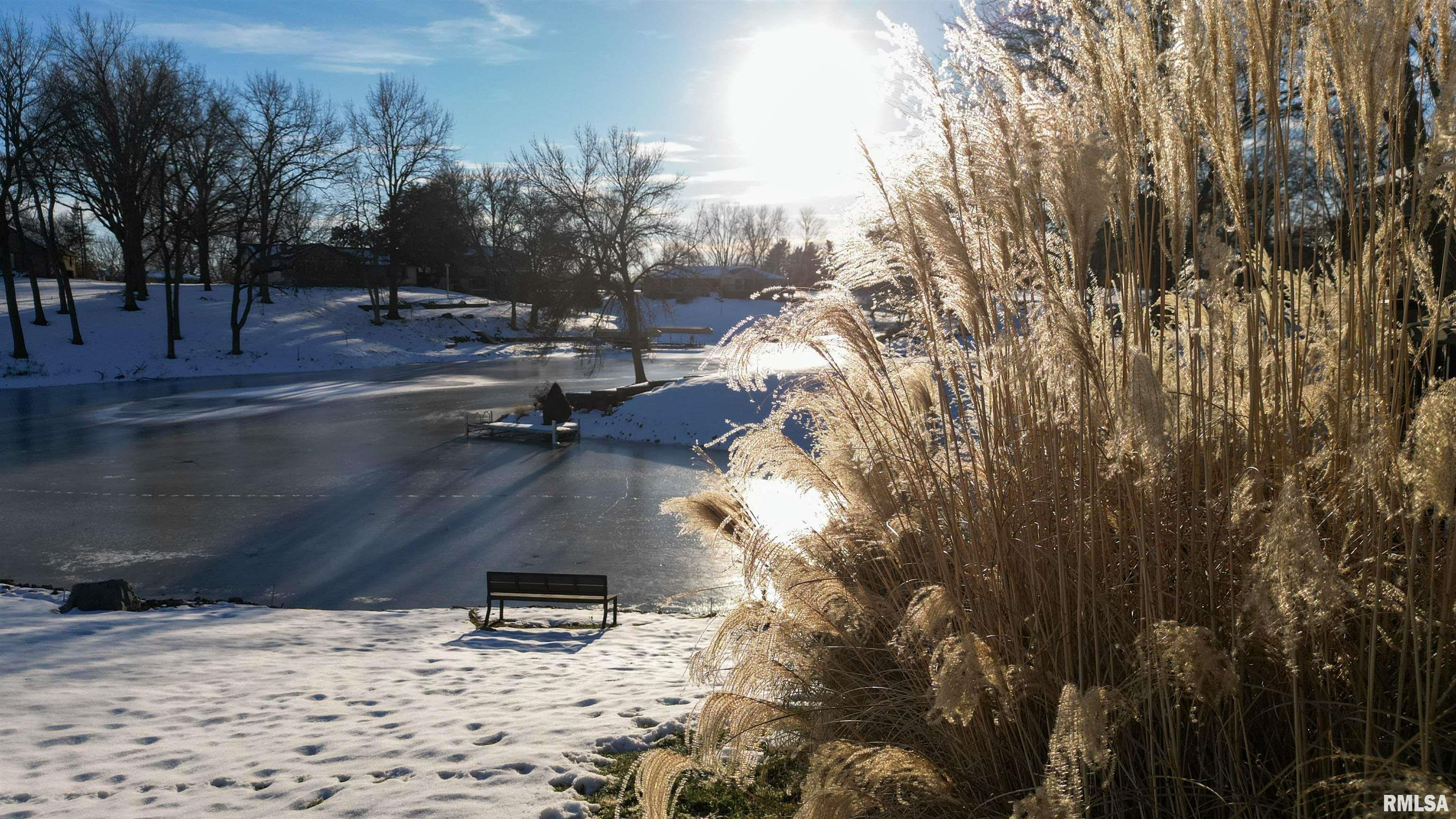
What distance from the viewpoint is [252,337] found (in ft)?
128

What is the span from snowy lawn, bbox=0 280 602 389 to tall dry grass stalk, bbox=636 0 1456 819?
84.4ft

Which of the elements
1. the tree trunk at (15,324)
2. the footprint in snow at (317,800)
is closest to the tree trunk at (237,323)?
the tree trunk at (15,324)

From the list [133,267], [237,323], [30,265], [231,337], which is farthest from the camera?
[133,267]

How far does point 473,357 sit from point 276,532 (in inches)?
1270

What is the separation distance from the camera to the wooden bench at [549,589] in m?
7.76

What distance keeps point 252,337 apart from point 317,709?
3854 cm

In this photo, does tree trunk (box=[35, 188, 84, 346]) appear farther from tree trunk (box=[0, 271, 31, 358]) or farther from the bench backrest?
the bench backrest

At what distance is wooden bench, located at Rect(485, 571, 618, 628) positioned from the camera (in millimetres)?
7762

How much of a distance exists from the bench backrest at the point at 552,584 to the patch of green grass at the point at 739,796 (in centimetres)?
402

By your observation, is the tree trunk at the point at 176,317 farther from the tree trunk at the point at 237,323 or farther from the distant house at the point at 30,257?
the distant house at the point at 30,257

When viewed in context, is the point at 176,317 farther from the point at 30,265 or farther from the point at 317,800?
the point at 317,800

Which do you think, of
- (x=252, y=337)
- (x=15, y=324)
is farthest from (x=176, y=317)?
(x=15, y=324)

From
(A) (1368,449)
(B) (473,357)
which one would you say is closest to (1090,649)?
(A) (1368,449)

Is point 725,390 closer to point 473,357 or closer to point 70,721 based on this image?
point 70,721
